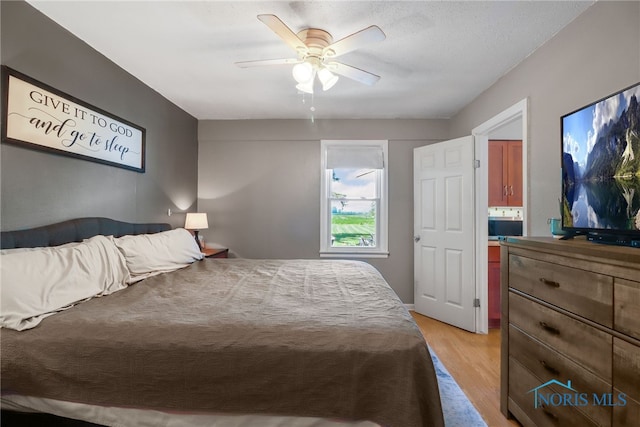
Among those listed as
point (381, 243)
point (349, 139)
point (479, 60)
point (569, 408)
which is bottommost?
point (569, 408)

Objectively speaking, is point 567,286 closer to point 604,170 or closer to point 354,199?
point 604,170

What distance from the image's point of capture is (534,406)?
4.95ft

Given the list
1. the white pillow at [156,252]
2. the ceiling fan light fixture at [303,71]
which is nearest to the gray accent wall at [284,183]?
the white pillow at [156,252]

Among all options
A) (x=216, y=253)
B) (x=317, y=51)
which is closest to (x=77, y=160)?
(x=216, y=253)

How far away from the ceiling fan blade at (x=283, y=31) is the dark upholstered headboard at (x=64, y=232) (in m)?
1.79

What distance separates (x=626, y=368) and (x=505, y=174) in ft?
10.3

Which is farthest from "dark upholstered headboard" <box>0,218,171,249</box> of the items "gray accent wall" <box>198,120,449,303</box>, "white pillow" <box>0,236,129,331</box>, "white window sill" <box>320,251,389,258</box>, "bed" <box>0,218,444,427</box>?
"white window sill" <box>320,251,389,258</box>

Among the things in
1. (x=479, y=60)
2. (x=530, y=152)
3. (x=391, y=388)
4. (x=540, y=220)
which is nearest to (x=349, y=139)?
(x=479, y=60)

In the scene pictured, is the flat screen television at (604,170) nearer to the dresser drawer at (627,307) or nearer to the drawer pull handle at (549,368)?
the dresser drawer at (627,307)

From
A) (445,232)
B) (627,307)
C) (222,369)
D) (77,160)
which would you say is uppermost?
(77,160)

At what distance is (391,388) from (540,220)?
5.99 feet

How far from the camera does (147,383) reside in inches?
44.3

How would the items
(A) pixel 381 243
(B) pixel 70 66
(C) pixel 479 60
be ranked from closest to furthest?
(B) pixel 70 66 < (C) pixel 479 60 < (A) pixel 381 243

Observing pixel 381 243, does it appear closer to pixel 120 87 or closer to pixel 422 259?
pixel 422 259
